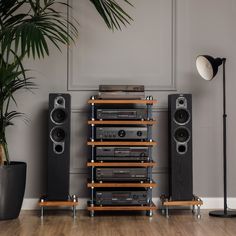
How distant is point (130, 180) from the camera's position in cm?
427

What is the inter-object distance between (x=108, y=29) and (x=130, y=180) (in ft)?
4.08

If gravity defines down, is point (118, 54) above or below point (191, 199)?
above

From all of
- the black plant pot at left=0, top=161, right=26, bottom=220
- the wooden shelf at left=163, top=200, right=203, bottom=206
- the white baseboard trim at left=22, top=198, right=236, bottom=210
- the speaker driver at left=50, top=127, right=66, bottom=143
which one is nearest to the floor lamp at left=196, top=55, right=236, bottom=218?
the wooden shelf at left=163, top=200, right=203, bottom=206

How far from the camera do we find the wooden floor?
359 cm

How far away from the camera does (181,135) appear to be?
14.2 ft

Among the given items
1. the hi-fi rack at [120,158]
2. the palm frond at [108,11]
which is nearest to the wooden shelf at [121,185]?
the hi-fi rack at [120,158]

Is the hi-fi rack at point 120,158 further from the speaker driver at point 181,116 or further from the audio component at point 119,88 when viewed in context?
the speaker driver at point 181,116

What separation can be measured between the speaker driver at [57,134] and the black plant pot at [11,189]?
311 millimetres

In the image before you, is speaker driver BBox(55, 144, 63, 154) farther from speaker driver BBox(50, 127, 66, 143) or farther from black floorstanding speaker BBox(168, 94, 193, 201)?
black floorstanding speaker BBox(168, 94, 193, 201)

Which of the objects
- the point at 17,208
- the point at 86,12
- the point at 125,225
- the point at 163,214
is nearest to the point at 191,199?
the point at 163,214

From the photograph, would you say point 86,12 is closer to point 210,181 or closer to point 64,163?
point 64,163

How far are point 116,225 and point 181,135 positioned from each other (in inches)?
35.6

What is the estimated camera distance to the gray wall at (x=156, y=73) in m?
4.56

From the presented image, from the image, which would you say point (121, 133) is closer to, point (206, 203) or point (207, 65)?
point (207, 65)
